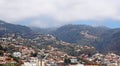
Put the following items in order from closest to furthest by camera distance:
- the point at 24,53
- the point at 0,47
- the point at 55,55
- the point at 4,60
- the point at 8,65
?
the point at 8,65
the point at 4,60
the point at 0,47
the point at 24,53
the point at 55,55

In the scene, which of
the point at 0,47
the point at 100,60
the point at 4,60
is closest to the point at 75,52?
the point at 100,60

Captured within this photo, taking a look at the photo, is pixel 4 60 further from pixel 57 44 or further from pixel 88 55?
pixel 57 44

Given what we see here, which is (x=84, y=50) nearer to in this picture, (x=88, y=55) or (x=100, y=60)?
(x=88, y=55)

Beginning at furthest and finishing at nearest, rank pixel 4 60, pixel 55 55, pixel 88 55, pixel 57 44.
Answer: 1. pixel 57 44
2. pixel 88 55
3. pixel 55 55
4. pixel 4 60

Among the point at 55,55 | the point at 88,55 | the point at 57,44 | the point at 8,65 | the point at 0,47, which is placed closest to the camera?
the point at 8,65

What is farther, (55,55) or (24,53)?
(55,55)

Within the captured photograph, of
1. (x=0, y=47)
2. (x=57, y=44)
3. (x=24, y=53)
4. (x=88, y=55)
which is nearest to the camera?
(x=0, y=47)

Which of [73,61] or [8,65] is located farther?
[73,61]

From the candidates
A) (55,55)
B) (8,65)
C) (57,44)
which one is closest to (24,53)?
(55,55)

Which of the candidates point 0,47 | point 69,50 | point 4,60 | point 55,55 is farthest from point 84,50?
point 4,60
